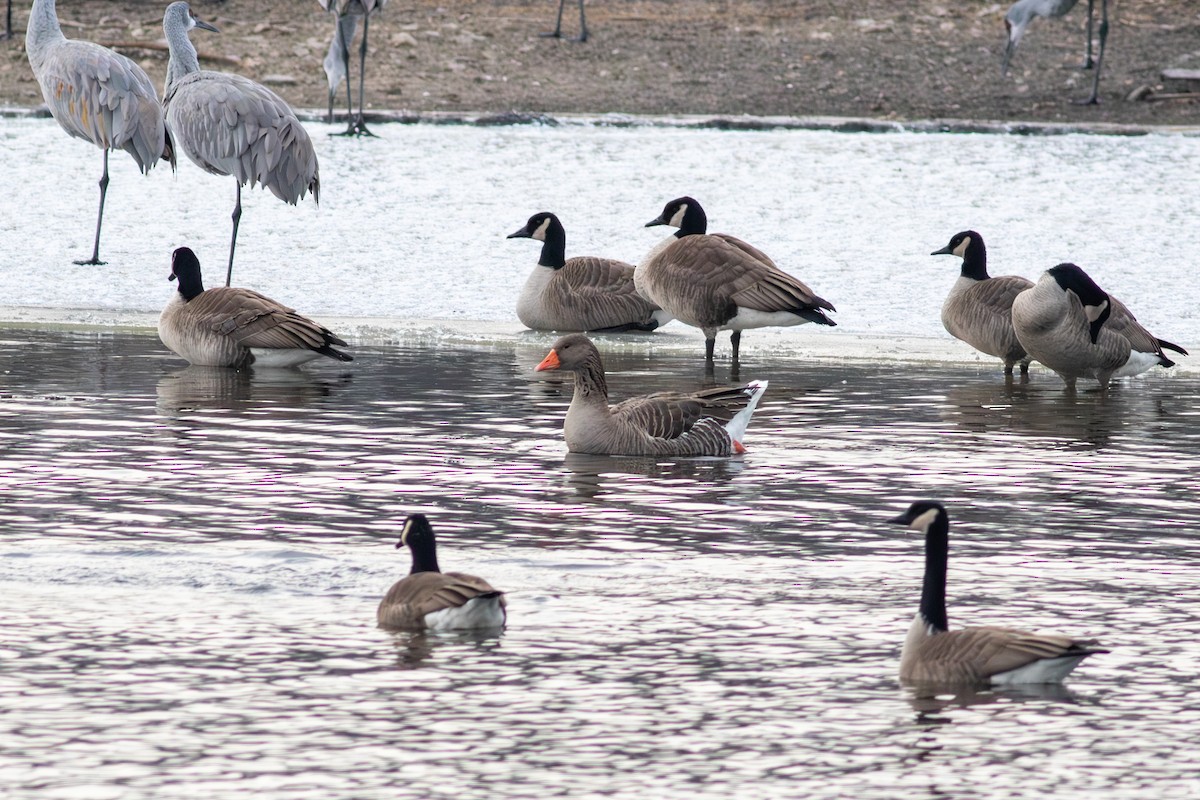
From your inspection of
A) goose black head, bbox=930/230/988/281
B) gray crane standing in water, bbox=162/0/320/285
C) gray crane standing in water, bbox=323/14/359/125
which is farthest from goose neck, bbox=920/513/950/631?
gray crane standing in water, bbox=323/14/359/125

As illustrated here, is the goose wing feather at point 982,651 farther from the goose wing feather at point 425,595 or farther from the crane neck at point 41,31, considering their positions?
the crane neck at point 41,31

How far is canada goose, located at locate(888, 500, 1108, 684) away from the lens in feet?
23.3

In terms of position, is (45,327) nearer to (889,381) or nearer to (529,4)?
(889,381)

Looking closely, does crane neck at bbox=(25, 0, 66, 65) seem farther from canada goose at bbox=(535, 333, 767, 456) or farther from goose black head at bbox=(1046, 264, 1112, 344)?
canada goose at bbox=(535, 333, 767, 456)

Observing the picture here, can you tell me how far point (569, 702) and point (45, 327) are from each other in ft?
40.5

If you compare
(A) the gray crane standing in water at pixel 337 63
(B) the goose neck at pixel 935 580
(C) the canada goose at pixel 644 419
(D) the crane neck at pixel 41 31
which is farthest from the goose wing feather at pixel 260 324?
(A) the gray crane standing in water at pixel 337 63

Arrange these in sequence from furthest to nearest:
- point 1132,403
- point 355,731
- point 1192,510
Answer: point 1132,403 < point 1192,510 < point 355,731

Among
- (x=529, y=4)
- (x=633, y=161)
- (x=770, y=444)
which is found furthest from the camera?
(x=529, y=4)

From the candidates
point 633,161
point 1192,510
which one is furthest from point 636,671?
point 633,161

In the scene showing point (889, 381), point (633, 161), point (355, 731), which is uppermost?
point (633, 161)

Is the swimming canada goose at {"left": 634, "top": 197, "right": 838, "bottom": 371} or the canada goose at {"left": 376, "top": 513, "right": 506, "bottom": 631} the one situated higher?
the swimming canada goose at {"left": 634, "top": 197, "right": 838, "bottom": 371}

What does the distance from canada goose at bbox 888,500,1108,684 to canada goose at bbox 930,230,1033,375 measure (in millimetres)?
8241

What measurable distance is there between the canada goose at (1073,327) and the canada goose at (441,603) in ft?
25.6

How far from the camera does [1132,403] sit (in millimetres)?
14758
